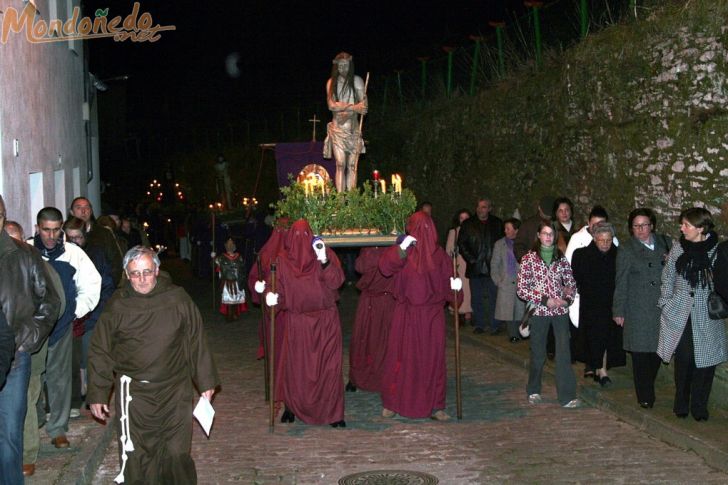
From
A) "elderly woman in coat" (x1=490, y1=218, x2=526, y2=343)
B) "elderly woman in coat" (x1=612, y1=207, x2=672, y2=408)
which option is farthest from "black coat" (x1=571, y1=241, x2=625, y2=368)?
"elderly woman in coat" (x1=490, y1=218, x2=526, y2=343)

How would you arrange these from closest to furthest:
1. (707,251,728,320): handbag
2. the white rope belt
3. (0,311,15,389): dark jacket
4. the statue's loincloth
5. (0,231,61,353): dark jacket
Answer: (0,311,15,389): dark jacket, (0,231,61,353): dark jacket, the white rope belt, (707,251,728,320): handbag, the statue's loincloth

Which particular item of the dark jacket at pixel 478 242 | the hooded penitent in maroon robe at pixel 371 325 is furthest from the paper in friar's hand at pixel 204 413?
the dark jacket at pixel 478 242

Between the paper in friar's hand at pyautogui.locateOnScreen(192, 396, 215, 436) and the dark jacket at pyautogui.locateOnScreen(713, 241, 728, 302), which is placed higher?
the dark jacket at pyautogui.locateOnScreen(713, 241, 728, 302)

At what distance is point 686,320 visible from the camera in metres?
9.56

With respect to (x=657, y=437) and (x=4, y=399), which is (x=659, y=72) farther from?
(x=4, y=399)

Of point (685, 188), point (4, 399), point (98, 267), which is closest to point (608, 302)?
point (685, 188)

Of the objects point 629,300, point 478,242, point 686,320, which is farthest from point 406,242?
point 478,242

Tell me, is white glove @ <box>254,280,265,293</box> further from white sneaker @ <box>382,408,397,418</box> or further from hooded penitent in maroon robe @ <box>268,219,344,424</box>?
white sneaker @ <box>382,408,397,418</box>

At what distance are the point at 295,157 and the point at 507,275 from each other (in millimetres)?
7627

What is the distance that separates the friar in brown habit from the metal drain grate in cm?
163

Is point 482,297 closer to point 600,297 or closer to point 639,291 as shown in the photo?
point 600,297

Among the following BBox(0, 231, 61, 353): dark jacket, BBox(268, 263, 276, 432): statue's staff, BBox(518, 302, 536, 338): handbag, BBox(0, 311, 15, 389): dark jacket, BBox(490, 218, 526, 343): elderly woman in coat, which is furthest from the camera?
BBox(490, 218, 526, 343): elderly woman in coat

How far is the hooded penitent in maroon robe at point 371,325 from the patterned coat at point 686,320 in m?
3.29

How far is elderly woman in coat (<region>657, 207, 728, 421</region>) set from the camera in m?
9.42
